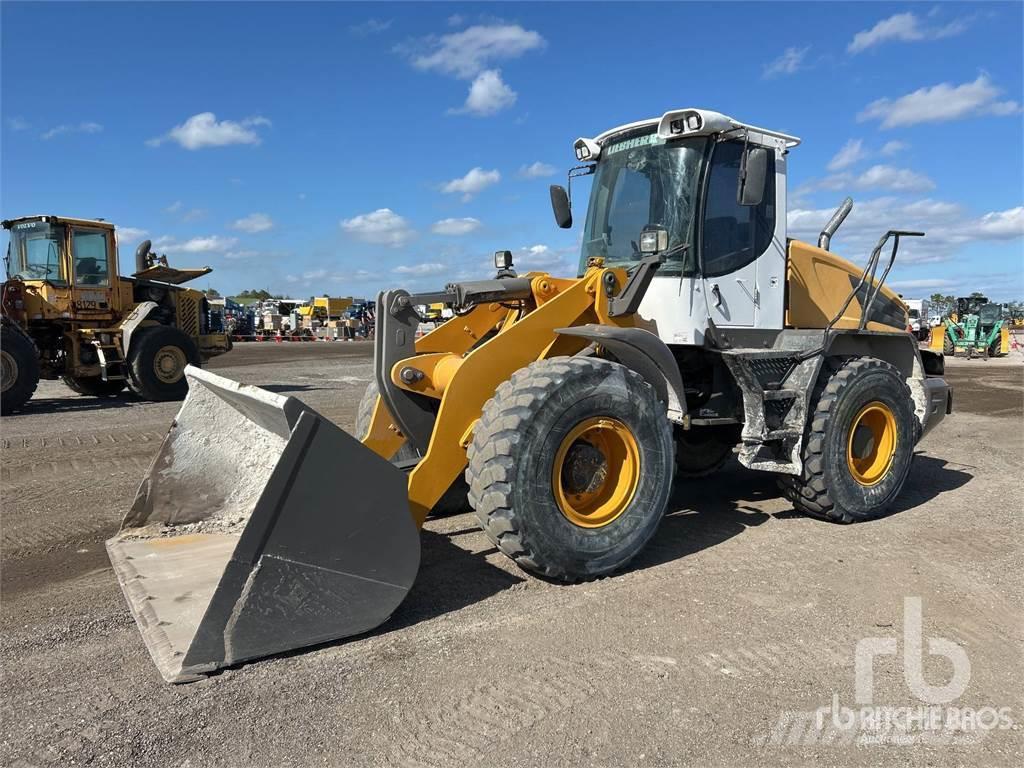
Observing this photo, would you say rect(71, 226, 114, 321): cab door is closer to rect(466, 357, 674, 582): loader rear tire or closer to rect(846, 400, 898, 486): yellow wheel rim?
rect(466, 357, 674, 582): loader rear tire

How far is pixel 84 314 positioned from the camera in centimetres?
1277

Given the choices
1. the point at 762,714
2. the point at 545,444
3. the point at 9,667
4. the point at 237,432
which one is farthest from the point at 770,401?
the point at 9,667

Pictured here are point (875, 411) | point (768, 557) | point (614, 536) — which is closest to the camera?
point (614, 536)

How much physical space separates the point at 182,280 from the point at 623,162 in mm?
11897

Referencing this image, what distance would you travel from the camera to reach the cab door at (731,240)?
5.16 m

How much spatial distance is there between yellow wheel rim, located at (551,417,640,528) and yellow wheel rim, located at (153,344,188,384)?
10559 mm

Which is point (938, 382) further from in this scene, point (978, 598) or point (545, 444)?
point (545, 444)

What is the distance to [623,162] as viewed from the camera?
217 inches

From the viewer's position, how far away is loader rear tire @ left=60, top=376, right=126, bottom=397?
44.0 ft

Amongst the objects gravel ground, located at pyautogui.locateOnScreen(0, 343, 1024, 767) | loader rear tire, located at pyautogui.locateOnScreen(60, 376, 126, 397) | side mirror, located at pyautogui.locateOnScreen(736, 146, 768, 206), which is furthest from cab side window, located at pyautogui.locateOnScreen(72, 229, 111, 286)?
side mirror, located at pyautogui.locateOnScreen(736, 146, 768, 206)

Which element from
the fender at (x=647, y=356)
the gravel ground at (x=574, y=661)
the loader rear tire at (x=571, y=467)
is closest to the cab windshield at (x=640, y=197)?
the fender at (x=647, y=356)


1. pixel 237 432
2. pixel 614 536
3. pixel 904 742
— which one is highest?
pixel 237 432

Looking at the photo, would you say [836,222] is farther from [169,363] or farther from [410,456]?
[169,363]

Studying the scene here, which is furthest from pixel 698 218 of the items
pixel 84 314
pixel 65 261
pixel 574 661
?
pixel 65 261
